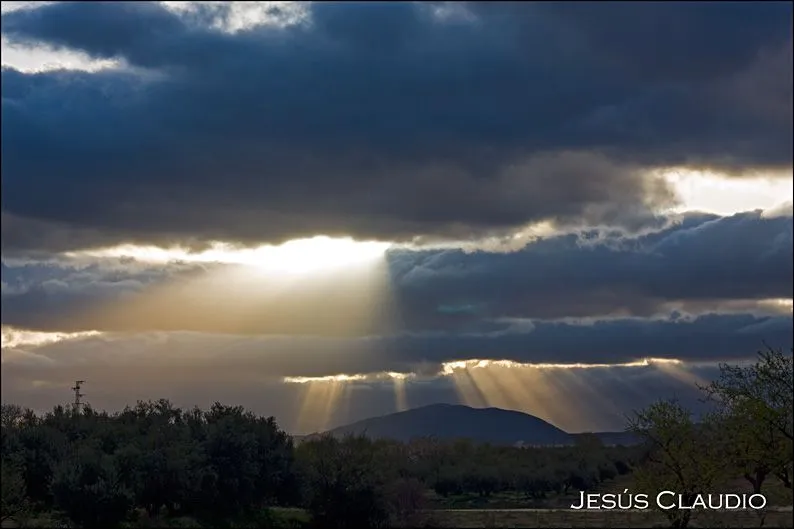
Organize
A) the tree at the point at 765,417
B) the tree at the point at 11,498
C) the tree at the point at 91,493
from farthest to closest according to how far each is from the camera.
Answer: the tree at the point at 91,493
the tree at the point at 11,498
the tree at the point at 765,417

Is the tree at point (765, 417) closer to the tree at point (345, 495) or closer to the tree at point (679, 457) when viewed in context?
the tree at point (679, 457)

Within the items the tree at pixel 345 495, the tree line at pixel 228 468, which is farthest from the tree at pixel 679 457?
the tree at pixel 345 495

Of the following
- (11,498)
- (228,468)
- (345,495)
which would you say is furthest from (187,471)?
(11,498)

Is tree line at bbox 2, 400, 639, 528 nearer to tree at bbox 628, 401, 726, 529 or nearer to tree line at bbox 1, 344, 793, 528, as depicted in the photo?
tree line at bbox 1, 344, 793, 528

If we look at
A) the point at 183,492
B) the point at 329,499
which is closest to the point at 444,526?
the point at 329,499

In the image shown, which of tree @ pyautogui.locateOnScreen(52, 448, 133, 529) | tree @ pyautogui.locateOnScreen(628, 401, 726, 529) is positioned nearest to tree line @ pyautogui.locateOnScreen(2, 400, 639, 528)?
tree @ pyautogui.locateOnScreen(52, 448, 133, 529)

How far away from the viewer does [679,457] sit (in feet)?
202

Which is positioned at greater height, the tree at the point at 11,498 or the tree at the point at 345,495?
the tree at the point at 11,498

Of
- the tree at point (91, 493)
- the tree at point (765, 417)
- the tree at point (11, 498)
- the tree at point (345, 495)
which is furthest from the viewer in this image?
the tree at point (345, 495)

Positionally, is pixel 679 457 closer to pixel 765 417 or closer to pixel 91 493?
pixel 765 417

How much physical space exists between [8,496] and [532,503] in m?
82.2

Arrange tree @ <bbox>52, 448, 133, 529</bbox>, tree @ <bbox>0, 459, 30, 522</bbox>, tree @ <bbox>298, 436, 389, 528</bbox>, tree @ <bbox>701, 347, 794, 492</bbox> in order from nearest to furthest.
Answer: tree @ <bbox>701, 347, 794, 492</bbox> < tree @ <bbox>0, 459, 30, 522</bbox> < tree @ <bbox>52, 448, 133, 529</bbox> < tree @ <bbox>298, 436, 389, 528</bbox>

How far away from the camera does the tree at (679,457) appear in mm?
59562

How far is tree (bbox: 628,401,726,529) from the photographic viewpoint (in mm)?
59562
